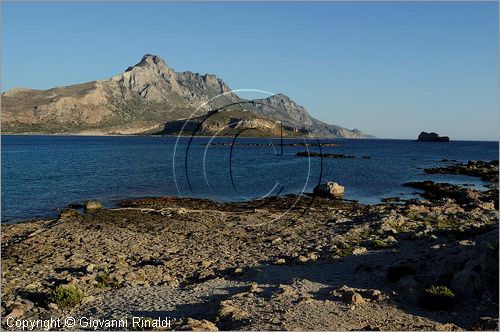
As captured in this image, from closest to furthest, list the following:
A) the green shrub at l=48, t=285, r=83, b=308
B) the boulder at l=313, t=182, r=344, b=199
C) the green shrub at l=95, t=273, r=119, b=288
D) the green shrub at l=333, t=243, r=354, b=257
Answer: the green shrub at l=48, t=285, r=83, b=308, the green shrub at l=95, t=273, r=119, b=288, the green shrub at l=333, t=243, r=354, b=257, the boulder at l=313, t=182, r=344, b=199

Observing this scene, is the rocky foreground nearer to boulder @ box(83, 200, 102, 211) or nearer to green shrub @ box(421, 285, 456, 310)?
green shrub @ box(421, 285, 456, 310)

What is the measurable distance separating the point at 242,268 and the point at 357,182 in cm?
5474

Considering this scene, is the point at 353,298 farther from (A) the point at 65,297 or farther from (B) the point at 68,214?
(B) the point at 68,214

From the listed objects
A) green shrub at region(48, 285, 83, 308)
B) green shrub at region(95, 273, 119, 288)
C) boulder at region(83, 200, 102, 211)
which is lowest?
green shrub at region(95, 273, 119, 288)

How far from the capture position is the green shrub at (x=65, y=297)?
1780 centimetres

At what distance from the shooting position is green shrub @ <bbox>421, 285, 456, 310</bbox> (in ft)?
54.2

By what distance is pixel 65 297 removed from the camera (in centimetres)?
1802

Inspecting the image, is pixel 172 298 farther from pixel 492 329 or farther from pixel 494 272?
pixel 494 272

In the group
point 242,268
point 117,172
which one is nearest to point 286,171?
point 117,172

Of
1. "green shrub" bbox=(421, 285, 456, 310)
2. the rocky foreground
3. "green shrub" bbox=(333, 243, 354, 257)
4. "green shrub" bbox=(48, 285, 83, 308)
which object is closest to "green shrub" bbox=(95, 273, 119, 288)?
the rocky foreground

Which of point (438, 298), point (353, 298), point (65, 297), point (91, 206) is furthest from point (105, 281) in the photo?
point (91, 206)

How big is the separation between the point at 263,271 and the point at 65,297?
10.0 meters

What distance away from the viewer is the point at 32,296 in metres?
19.3

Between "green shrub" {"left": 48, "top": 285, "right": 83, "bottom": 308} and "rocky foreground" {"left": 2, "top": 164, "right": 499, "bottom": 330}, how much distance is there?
67 millimetres
